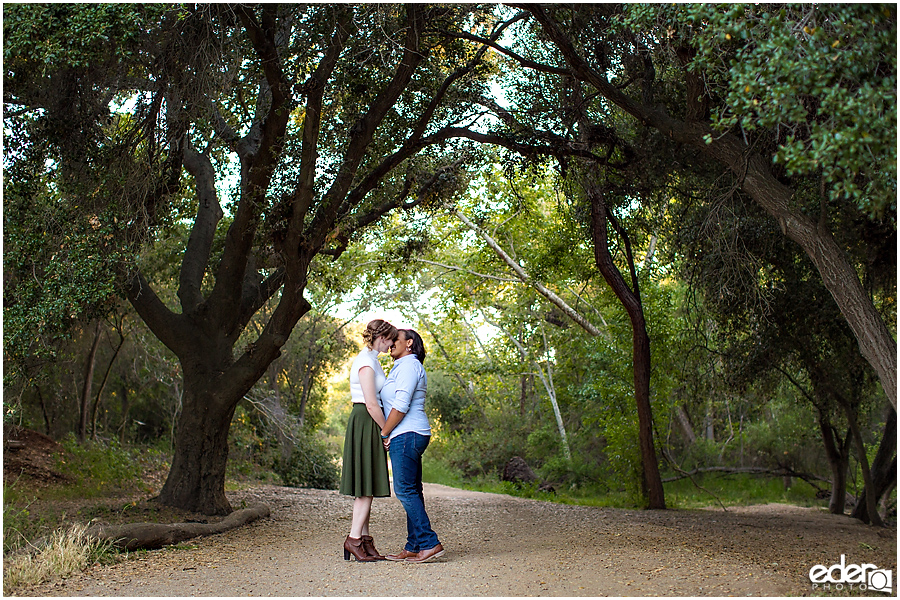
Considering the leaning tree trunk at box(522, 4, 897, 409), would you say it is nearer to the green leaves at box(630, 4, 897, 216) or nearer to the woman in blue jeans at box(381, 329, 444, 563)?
the green leaves at box(630, 4, 897, 216)

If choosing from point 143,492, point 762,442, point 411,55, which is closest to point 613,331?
point 762,442

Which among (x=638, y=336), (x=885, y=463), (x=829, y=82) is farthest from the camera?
(x=885, y=463)

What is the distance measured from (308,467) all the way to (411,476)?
10877 mm

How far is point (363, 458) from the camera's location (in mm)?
5070

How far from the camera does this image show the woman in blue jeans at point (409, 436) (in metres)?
4.94

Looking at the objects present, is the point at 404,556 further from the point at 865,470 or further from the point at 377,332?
the point at 865,470

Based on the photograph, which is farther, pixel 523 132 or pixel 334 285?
pixel 334 285

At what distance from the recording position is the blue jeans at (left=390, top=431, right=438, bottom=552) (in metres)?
4.94

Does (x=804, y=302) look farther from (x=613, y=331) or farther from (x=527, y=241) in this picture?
(x=527, y=241)

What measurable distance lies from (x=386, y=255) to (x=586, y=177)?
4.11m

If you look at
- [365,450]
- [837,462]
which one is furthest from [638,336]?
[365,450]

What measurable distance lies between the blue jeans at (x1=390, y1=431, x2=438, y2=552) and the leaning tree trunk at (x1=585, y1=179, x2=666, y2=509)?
4853 mm

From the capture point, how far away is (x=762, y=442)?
13602mm
